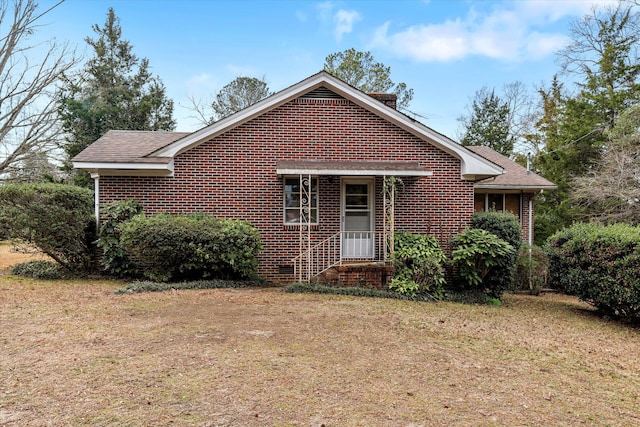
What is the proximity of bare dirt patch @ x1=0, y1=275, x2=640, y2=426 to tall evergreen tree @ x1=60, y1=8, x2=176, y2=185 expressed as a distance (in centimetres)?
1955

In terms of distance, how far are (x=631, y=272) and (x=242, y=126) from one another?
365 inches

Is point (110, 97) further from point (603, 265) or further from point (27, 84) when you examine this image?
point (603, 265)

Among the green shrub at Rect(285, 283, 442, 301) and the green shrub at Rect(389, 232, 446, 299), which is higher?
the green shrub at Rect(389, 232, 446, 299)

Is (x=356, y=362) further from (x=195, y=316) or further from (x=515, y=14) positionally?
(x=515, y=14)

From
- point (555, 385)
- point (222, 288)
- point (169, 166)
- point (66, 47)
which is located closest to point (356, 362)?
point (555, 385)

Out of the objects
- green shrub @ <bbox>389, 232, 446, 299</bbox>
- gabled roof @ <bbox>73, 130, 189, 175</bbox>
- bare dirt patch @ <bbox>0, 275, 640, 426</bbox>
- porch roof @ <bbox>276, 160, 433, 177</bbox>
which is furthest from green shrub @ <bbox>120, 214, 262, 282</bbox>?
green shrub @ <bbox>389, 232, 446, 299</bbox>

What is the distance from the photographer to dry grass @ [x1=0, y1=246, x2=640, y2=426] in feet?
11.4

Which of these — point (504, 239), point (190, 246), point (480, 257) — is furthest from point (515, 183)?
point (190, 246)

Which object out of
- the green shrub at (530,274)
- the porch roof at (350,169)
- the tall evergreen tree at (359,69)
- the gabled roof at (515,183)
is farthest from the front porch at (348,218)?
the tall evergreen tree at (359,69)

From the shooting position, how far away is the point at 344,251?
1053 cm

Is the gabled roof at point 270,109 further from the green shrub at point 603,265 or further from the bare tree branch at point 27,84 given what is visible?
the bare tree branch at point 27,84

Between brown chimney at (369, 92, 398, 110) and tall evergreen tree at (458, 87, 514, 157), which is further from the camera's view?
tall evergreen tree at (458, 87, 514, 157)

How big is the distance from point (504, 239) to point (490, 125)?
22182mm

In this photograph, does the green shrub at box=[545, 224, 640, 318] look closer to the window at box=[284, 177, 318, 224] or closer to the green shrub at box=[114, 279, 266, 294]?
the window at box=[284, 177, 318, 224]
